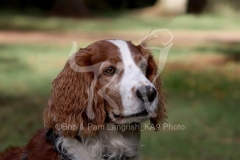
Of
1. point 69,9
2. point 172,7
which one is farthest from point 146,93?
point 172,7

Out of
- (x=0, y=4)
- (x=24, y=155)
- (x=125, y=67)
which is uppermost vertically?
(x=125, y=67)

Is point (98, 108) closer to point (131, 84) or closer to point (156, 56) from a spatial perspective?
point (131, 84)

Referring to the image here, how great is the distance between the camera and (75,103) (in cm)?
534

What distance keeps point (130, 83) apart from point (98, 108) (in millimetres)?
354

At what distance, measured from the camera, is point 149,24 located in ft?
105

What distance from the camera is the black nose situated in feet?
16.6

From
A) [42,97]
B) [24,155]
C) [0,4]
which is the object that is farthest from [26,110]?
[0,4]

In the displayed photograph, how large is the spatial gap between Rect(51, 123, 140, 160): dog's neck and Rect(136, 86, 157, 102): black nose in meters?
0.36

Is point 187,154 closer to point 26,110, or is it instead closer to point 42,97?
point 26,110

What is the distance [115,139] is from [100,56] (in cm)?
74

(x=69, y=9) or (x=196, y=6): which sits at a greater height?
(x=69, y=9)

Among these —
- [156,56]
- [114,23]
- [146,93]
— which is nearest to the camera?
[146,93]

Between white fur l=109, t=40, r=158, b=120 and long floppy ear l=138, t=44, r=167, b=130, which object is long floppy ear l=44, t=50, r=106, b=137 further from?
long floppy ear l=138, t=44, r=167, b=130

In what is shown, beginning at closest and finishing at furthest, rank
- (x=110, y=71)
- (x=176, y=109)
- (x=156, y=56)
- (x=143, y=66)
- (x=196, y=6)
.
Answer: (x=110, y=71)
(x=143, y=66)
(x=176, y=109)
(x=156, y=56)
(x=196, y=6)
